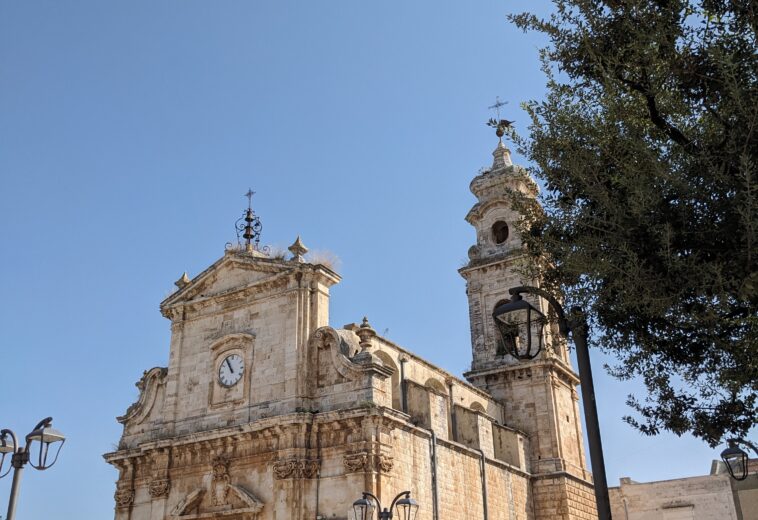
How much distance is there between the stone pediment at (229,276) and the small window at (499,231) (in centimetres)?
1052

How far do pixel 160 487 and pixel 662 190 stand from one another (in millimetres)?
17881

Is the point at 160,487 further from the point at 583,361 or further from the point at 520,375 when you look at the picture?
the point at 583,361


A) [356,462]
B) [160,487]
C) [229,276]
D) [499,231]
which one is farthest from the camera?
[499,231]

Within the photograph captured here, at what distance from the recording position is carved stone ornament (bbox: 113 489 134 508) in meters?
22.6

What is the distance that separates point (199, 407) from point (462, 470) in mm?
7603

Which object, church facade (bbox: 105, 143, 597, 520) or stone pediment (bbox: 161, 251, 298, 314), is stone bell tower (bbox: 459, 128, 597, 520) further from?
stone pediment (bbox: 161, 251, 298, 314)

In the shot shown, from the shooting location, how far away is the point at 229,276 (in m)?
23.7

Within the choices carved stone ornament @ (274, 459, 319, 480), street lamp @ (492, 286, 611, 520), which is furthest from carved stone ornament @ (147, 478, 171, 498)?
street lamp @ (492, 286, 611, 520)

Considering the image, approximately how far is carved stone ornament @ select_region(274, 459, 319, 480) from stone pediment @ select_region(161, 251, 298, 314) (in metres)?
5.31

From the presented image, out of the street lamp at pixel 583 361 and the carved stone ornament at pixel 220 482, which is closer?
the street lamp at pixel 583 361

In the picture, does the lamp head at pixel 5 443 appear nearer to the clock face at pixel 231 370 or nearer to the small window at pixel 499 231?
the clock face at pixel 231 370

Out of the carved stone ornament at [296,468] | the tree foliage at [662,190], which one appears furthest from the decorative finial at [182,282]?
the tree foliage at [662,190]

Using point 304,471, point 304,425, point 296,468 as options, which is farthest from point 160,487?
point 304,425

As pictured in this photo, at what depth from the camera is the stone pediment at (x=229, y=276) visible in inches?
891
